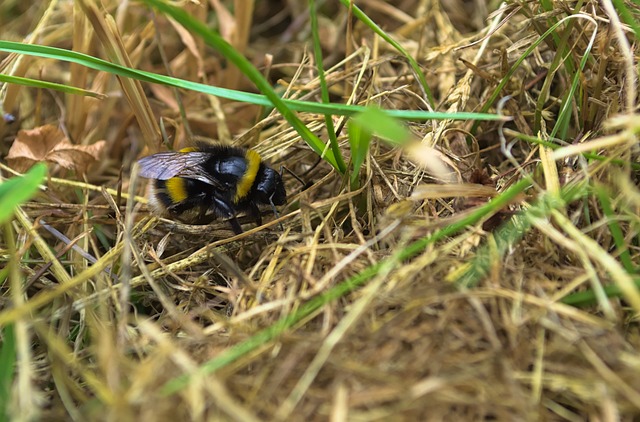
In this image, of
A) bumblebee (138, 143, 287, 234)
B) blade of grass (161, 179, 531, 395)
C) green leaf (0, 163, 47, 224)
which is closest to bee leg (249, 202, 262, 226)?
bumblebee (138, 143, 287, 234)

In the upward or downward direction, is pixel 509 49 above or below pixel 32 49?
below

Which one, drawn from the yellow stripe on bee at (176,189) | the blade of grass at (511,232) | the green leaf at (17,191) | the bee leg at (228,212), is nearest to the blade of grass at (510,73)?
the blade of grass at (511,232)

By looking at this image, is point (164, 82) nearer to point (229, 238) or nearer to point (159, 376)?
point (229, 238)

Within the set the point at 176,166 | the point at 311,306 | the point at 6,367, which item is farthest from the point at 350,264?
the point at 6,367

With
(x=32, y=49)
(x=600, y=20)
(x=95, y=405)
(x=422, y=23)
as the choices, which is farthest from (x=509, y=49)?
(x=95, y=405)

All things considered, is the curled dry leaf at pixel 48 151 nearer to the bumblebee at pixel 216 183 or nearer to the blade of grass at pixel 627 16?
the bumblebee at pixel 216 183

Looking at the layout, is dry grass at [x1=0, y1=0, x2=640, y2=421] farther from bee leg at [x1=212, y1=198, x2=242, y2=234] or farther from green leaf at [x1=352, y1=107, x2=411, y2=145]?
green leaf at [x1=352, y1=107, x2=411, y2=145]

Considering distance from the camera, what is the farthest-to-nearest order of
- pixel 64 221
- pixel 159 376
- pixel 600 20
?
→ pixel 64 221
pixel 600 20
pixel 159 376
